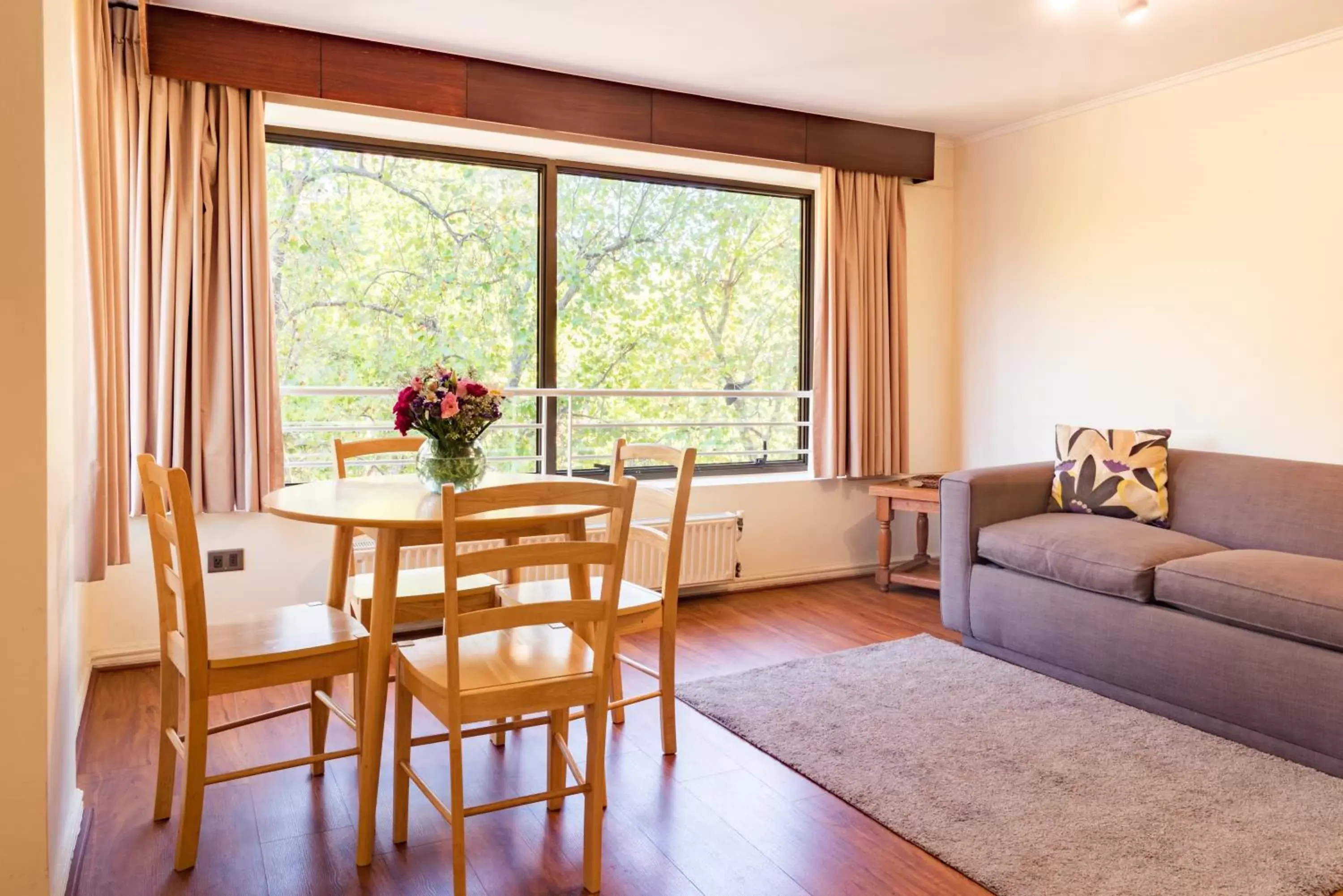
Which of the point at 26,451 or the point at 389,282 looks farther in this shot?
the point at 389,282

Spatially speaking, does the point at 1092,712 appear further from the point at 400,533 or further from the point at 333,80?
the point at 333,80

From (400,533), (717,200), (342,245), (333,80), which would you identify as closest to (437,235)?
(342,245)

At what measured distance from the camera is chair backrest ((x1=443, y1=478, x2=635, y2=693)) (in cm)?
183

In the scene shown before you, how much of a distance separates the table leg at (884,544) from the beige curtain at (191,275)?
2789mm

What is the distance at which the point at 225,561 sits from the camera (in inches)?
142

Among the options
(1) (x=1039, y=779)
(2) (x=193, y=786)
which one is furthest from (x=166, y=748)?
(1) (x=1039, y=779)

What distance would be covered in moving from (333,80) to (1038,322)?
3.45m

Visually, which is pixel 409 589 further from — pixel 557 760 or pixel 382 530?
pixel 557 760

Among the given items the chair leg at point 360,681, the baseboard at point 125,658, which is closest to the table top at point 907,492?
the chair leg at point 360,681

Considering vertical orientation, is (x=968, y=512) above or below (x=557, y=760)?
above

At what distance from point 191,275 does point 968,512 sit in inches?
119

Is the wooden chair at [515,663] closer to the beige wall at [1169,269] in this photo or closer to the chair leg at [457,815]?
the chair leg at [457,815]

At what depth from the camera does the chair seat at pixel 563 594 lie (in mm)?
2656

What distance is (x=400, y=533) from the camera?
2240 millimetres
